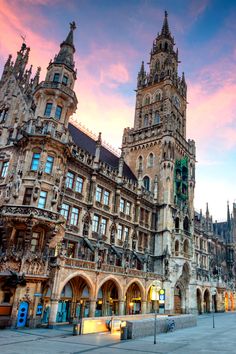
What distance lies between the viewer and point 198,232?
61750mm

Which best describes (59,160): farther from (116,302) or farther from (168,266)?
(168,266)

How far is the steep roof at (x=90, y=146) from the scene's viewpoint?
38500 mm

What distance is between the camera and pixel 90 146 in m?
41.1

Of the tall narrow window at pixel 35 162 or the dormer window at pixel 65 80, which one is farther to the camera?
the dormer window at pixel 65 80

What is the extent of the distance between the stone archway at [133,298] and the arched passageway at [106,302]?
3068 millimetres

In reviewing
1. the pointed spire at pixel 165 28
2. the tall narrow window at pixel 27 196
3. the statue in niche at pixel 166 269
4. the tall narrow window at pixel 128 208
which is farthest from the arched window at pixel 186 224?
the pointed spire at pixel 165 28

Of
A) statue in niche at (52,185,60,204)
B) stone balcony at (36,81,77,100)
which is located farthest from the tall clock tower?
statue in niche at (52,185,60,204)

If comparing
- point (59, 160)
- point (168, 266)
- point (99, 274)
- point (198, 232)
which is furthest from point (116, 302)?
point (198, 232)

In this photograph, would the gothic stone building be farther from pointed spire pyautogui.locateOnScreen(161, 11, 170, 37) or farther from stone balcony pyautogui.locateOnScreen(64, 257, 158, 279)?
pointed spire pyautogui.locateOnScreen(161, 11, 170, 37)

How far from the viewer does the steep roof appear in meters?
38.5

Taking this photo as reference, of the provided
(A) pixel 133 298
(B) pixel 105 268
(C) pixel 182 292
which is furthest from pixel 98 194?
(C) pixel 182 292

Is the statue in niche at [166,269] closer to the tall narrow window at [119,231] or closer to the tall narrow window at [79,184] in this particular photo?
the tall narrow window at [119,231]

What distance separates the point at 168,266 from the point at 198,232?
21741 mm

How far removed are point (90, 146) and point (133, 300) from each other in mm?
21118
